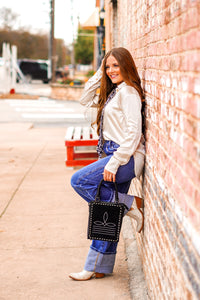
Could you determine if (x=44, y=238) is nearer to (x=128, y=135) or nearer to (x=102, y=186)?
(x=102, y=186)

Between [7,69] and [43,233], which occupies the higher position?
[7,69]

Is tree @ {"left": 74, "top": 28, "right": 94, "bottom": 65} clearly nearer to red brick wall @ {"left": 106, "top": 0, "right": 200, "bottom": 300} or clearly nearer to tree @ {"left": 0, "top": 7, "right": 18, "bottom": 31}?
tree @ {"left": 0, "top": 7, "right": 18, "bottom": 31}

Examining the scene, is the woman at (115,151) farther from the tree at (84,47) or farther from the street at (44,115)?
the tree at (84,47)

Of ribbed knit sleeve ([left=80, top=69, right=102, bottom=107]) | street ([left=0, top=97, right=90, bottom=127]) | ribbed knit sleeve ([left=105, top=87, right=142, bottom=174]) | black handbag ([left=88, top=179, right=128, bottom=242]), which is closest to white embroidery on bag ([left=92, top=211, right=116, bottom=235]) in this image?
black handbag ([left=88, top=179, right=128, bottom=242])

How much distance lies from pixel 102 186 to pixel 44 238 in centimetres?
136

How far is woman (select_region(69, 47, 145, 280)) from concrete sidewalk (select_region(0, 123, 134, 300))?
208 mm

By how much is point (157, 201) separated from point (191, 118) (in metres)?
1.11

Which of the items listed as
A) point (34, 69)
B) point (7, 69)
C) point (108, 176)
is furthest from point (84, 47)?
point (108, 176)

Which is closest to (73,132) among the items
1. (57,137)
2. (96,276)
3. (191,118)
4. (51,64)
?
(57,137)

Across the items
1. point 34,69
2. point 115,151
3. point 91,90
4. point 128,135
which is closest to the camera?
point 128,135

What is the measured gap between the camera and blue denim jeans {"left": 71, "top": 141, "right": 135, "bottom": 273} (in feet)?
11.3

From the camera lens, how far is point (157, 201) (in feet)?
9.63

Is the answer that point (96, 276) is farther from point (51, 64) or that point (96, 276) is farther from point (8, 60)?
point (51, 64)

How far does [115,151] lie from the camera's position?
340 centimetres
